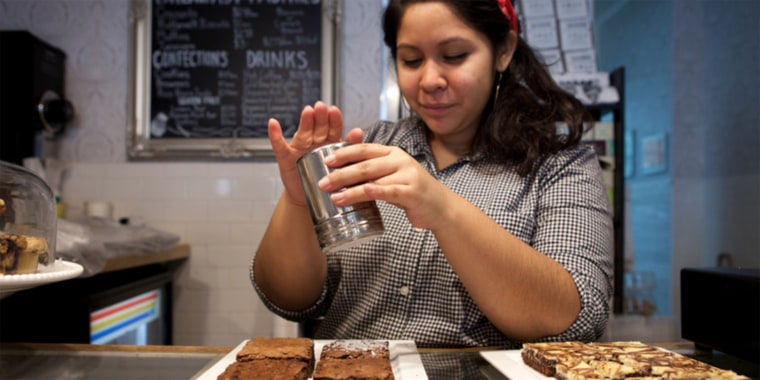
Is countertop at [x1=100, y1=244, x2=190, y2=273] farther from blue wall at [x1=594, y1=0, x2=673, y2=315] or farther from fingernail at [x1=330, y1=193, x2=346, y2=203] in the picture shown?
blue wall at [x1=594, y1=0, x2=673, y2=315]

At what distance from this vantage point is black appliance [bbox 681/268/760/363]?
2.84 ft

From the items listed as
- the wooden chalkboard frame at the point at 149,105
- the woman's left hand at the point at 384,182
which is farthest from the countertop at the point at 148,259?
the woman's left hand at the point at 384,182

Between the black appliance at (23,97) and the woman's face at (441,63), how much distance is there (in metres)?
1.95

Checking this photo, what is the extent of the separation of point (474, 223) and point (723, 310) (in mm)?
434

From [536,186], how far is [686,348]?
0.42m

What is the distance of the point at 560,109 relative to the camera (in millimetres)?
1343

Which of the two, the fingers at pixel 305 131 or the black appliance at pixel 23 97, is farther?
the black appliance at pixel 23 97

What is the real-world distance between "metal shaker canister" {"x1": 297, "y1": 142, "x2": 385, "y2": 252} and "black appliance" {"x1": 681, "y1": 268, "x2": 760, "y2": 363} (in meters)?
0.57

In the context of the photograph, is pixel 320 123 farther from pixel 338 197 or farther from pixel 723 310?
pixel 723 310

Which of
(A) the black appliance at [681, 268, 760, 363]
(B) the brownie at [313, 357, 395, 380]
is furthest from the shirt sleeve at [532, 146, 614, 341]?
(B) the brownie at [313, 357, 395, 380]

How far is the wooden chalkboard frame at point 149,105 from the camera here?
2.75m

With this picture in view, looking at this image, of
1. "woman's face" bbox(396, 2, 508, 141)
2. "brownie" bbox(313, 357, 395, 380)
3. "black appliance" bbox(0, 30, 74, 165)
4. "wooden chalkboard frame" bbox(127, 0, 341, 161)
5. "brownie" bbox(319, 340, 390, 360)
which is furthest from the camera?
"wooden chalkboard frame" bbox(127, 0, 341, 161)

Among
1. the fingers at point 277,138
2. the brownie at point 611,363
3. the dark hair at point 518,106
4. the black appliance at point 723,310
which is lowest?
the brownie at point 611,363

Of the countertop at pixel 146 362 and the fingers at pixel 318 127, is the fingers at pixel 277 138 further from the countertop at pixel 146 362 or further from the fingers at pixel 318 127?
the countertop at pixel 146 362
